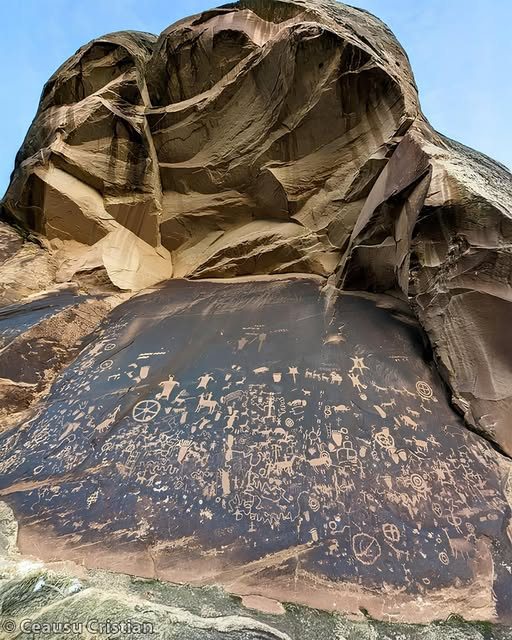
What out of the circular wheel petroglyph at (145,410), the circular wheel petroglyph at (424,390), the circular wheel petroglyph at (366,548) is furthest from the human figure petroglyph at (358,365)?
the circular wheel petroglyph at (145,410)

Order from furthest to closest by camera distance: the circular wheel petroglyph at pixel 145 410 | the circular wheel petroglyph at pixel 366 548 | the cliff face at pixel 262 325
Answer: the circular wheel petroglyph at pixel 145 410 → the cliff face at pixel 262 325 → the circular wheel petroglyph at pixel 366 548

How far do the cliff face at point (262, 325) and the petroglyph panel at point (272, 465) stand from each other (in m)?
0.02

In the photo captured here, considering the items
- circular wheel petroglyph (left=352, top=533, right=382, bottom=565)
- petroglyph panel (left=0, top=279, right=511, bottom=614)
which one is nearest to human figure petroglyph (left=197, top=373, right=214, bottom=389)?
petroglyph panel (left=0, top=279, right=511, bottom=614)

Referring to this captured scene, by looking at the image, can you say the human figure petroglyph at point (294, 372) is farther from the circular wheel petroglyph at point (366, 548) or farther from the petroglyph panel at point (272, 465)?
the circular wheel petroglyph at point (366, 548)

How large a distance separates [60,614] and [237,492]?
106cm

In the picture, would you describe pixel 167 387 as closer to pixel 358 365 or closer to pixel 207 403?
pixel 207 403

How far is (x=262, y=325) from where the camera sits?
162 inches

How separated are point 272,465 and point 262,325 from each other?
1605 mm

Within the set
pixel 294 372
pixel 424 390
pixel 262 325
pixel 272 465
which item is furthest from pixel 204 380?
pixel 424 390

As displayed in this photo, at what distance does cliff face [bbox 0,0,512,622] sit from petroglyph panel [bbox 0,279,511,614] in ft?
0.05

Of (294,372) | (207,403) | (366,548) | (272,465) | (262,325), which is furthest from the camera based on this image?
(262,325)

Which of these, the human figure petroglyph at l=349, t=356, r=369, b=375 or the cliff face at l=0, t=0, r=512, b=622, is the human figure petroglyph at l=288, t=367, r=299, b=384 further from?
the human figure petroglyph at l=349, t=356, r=369, b=375

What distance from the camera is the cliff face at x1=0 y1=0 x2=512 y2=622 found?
7.80 feet

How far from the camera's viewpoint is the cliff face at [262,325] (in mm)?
2377
